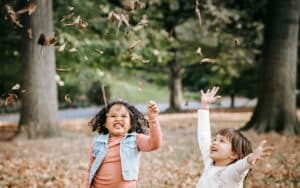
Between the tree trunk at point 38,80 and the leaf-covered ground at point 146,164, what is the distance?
1.32 ft

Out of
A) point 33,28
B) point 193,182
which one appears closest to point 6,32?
point 33,28

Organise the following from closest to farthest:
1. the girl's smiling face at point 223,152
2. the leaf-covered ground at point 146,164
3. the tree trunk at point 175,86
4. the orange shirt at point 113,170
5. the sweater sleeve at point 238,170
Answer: the sweater sleeve at point 238,170 → the girl's smiling face at point 223,152 → the orange shirt at point 113,170 → the leaf-covered ground at point 146,164 → the tree trunk at point 175,86

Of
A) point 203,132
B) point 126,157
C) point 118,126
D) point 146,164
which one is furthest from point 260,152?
point 146,164

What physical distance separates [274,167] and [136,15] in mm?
9908

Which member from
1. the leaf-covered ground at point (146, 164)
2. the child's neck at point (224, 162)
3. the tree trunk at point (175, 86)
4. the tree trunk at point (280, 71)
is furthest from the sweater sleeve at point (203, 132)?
the tree trunk at point (175, 86)

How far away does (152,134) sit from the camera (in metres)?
4.32

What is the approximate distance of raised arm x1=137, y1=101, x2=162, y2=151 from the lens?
13.8 feet

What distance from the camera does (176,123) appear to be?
58.2 ft

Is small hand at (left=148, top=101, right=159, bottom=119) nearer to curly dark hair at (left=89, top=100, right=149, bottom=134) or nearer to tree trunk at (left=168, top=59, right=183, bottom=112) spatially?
curly dark hair at (left=89, top=100, right=149, bottom=134)

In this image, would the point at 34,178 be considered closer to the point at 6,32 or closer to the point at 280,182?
the point at 280,182

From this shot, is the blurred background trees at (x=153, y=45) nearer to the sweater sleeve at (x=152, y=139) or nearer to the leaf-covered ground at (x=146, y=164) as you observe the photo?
the leaf-covered ground at (x=146, y=164)

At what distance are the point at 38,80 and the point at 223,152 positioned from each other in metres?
8.68

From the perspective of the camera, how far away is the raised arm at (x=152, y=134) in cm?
419

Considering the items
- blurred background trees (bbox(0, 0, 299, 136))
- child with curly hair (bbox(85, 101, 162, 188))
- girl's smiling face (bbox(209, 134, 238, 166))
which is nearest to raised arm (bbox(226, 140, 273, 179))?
girl's smiling face (bbox(209, 134, 238, 166))
